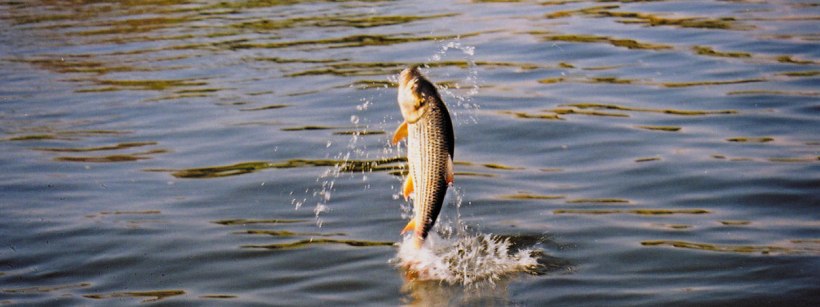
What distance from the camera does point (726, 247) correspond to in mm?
8359

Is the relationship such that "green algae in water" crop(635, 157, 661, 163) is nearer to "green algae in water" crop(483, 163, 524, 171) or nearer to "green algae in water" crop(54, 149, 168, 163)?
"green algae in water" crop(483, 163, 524, 171)

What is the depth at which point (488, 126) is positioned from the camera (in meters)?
12.7

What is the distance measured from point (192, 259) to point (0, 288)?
131cm

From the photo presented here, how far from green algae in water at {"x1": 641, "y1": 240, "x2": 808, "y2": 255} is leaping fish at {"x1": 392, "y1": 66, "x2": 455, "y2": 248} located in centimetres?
223

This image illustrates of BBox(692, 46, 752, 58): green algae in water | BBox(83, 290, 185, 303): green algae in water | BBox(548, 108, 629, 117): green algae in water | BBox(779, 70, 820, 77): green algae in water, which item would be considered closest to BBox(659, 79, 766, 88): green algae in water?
BBox(779, 70, 820, 77): green algae in water

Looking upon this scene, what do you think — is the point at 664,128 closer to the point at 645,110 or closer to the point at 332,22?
the point at 645,110

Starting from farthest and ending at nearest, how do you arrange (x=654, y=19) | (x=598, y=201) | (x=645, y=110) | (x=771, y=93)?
(x=654, y=19)
(x=771, y=93)
(x=645, y=110)
(x=598, y=201)

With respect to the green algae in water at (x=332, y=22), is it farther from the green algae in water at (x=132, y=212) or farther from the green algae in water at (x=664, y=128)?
the green algae in water at (x=132, y=212)

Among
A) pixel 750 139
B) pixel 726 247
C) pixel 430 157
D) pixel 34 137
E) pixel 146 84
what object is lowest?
pixel 146 84

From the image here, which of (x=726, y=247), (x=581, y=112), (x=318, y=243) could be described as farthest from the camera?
(x=581, y=112)

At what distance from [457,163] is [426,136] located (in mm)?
4552

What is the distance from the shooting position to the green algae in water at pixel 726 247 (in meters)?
8.16

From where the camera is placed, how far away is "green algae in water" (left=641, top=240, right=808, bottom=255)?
26.8 ft

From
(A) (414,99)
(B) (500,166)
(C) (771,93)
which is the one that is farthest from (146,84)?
(A) (414,99)
